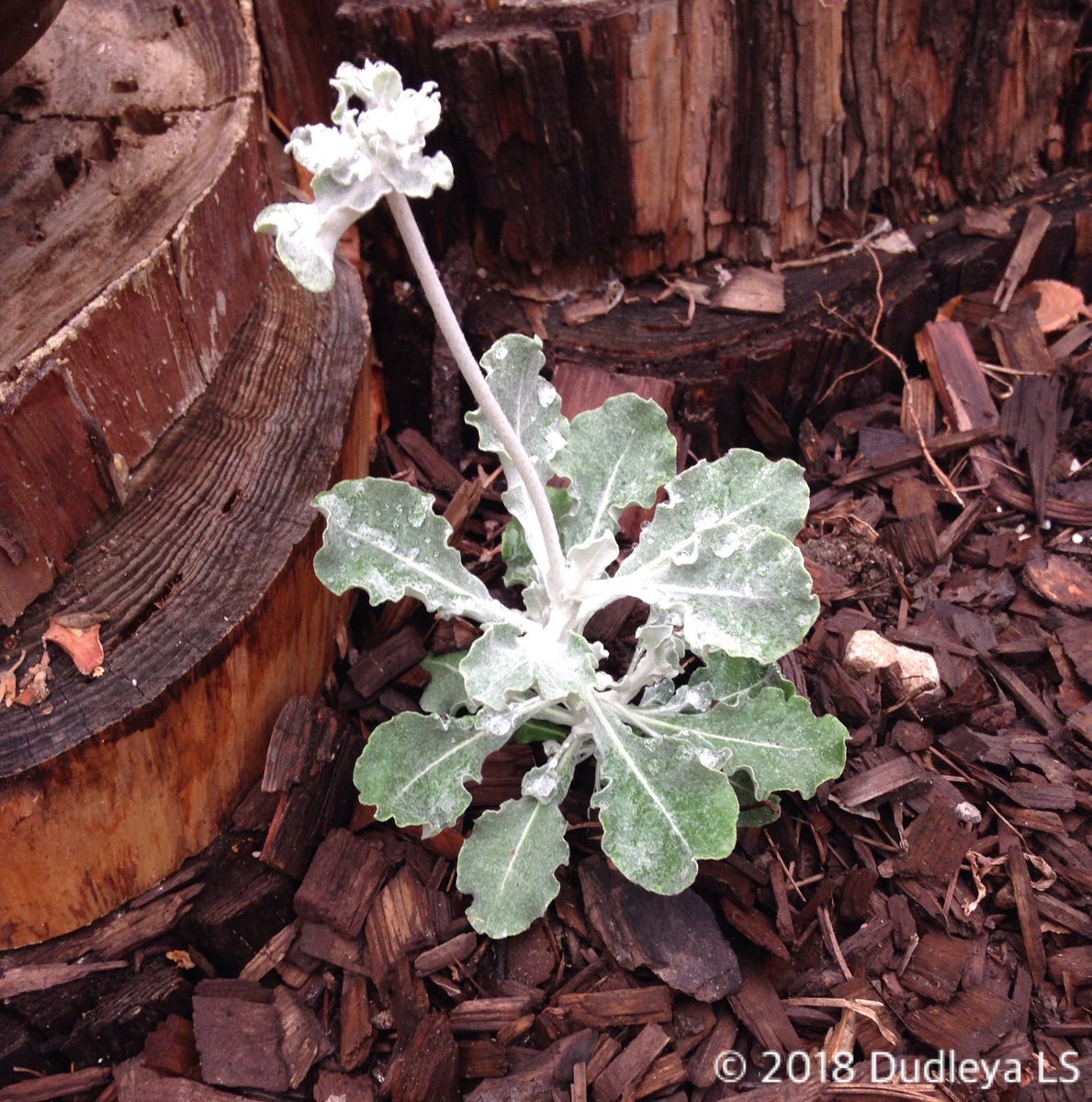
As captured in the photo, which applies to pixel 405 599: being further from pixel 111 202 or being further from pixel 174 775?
pixel 111 202

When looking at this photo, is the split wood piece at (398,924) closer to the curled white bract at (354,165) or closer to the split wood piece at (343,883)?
the split wood piece at (343,883)

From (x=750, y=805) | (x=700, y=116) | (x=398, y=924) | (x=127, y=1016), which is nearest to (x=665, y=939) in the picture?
(x=750, y=805)

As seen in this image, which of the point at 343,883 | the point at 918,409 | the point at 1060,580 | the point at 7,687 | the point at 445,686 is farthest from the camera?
the point at 918,409

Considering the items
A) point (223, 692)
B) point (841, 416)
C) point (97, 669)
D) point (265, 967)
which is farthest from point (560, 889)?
point (841, 416)

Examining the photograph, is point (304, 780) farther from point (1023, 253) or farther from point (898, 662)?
point (1023, 253)

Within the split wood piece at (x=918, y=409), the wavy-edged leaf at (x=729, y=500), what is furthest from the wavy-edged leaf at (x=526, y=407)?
the split wood piece at (x=918, y=409)
